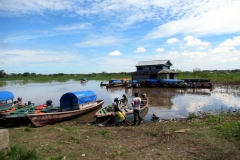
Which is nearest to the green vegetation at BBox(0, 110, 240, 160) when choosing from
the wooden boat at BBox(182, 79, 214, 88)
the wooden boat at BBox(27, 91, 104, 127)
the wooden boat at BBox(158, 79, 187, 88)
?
the wooden boat at BBox(27, 91, 104, 127)

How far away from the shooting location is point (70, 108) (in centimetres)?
1381

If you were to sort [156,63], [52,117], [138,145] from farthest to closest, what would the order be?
[156,63], [52,117], [138,145]

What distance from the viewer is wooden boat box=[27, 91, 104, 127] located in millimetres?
10430

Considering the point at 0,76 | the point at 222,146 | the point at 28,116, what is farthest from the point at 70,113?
the point at 0,76

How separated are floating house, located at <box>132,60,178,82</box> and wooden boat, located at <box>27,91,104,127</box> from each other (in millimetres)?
23030

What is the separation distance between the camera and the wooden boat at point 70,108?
10.4 metres

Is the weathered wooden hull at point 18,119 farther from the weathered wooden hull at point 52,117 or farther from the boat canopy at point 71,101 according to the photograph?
the boat canopy at point 71,101

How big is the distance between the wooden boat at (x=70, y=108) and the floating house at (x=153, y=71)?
23.0 meters

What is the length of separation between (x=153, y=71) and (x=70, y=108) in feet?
86.5

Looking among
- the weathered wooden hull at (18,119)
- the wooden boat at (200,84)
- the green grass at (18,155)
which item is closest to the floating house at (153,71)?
the wooden boat at (200,84)

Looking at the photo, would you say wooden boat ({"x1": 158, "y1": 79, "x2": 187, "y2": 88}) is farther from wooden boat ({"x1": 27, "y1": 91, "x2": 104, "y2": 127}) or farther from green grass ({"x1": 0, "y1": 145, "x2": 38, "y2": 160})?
green grass ({"x1": 0, "y1": 145, "x2": 38, "y2": 160})

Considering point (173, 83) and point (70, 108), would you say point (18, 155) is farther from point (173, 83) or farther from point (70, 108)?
point (173, 83)

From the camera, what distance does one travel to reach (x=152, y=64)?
38.2m

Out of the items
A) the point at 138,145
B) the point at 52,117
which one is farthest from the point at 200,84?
the point at 138,145
